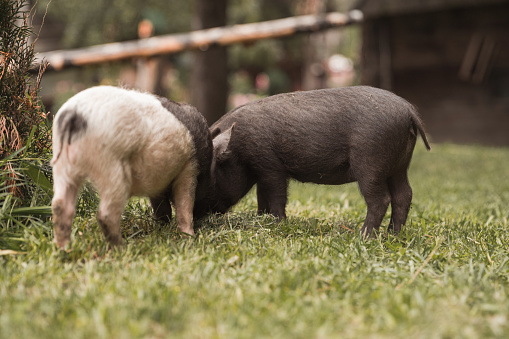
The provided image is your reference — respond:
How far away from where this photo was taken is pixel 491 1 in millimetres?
11023

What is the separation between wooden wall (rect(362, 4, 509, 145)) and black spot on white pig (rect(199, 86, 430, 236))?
8.05 meters

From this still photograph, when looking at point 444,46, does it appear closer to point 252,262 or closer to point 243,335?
point 252,262

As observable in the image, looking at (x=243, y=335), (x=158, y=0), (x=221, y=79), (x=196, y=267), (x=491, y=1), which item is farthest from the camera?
(x=158, y=0)

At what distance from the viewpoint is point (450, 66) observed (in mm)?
12711

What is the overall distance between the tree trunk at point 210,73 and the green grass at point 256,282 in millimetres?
5921

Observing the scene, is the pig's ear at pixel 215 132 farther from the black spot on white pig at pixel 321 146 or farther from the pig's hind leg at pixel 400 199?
the pig's hind leg at pixel 400 199

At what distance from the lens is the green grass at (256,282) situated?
1.92 m

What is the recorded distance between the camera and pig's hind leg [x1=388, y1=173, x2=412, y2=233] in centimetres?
365

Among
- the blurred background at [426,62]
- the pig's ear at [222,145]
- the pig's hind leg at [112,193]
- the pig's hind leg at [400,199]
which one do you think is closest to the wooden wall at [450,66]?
the blurred background at [426,62]

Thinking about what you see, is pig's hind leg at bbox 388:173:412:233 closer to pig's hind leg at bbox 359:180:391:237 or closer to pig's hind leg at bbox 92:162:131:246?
pig's hind leg at bbox 359:180:391:237

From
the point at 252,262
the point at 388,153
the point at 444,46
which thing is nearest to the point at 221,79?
the point at 444,46

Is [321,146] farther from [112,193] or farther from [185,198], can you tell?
[112,193]

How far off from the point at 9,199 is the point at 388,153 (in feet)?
7.65

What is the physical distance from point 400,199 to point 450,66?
402 inches
